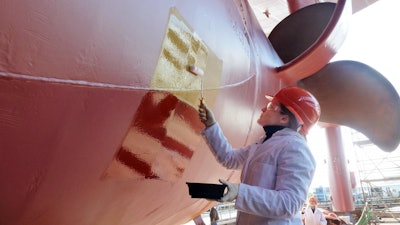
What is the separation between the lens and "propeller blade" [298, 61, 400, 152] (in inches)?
101

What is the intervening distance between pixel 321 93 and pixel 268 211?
6.61ft

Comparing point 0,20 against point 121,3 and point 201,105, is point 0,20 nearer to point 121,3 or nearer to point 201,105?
point 121,3

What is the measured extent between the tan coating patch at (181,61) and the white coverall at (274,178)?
0.25 meters

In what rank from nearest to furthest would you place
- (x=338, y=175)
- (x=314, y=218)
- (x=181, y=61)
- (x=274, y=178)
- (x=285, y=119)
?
1. (x=181, y=61)
2. (x=274, y=178)
3. (x=285, y=119)
4. (x=338, y=175)
5. (x=314, y=218)

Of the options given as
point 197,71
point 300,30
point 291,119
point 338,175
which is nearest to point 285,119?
point 291,119

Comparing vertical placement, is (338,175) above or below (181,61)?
above

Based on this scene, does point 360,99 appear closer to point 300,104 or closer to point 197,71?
point 300,104

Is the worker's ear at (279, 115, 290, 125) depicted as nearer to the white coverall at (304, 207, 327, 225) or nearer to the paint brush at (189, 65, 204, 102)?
the paint brush at (189, 65, 204, 102)

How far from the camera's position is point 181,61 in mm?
1027

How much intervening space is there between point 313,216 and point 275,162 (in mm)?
5053

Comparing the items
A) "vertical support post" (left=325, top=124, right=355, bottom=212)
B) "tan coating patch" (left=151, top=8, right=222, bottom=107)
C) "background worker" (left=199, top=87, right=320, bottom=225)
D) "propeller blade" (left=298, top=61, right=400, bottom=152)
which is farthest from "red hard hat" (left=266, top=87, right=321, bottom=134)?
"vertical support post" (left=325, top=124, right=355, bottom=212)

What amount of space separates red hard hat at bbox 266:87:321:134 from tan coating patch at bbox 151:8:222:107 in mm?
405

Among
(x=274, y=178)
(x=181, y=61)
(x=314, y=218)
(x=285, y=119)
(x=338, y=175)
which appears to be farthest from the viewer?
(x=314, y=218)

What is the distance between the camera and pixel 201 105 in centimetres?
121
